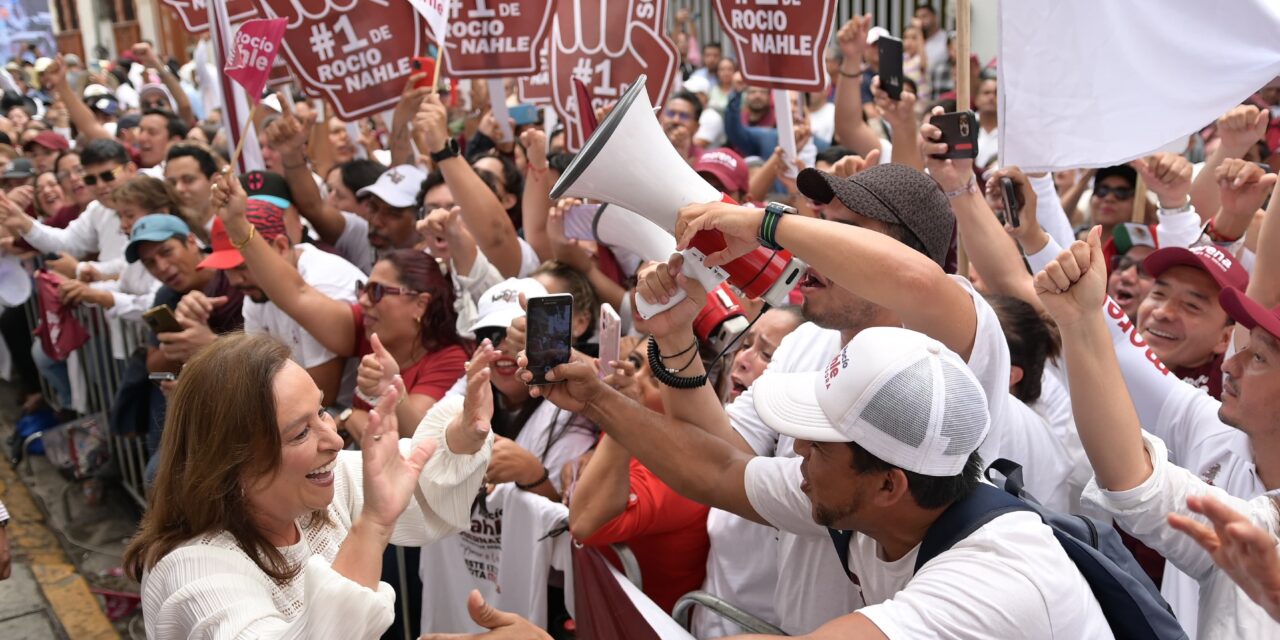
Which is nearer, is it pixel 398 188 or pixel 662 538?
pixel 662 538

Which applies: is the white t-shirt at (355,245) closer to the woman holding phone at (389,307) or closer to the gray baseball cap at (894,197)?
the woman holding phone at (389,307)

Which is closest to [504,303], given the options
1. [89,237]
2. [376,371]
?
[376,371]

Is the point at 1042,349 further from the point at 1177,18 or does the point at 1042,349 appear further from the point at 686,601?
the point at 686,601

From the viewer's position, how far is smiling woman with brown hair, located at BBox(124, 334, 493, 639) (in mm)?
2031

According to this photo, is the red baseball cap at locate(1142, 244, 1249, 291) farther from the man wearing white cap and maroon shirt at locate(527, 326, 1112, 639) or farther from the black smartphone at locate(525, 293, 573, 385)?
the black smartphone at locate(525, 293, 573, 385)

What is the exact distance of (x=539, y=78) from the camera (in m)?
7.11

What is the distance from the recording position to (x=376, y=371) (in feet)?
10.8

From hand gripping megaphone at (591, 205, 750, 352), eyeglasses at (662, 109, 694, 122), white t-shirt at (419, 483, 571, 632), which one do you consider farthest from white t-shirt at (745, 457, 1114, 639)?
A: eyeglasses at (662, 109, 694, 122)

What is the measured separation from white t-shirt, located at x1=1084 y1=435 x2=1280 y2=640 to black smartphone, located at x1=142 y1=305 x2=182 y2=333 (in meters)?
3.52

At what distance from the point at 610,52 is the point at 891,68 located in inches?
66.4

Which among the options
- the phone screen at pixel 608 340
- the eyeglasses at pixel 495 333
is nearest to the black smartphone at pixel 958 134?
the phone screen at pixel 608 340

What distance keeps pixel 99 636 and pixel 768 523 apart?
3520 mm

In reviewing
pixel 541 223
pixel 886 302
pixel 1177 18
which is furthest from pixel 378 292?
pixel 1177 18

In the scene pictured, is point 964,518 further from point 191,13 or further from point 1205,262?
point 191,13
